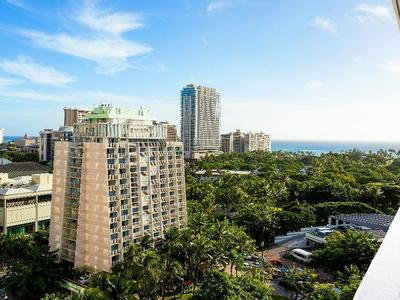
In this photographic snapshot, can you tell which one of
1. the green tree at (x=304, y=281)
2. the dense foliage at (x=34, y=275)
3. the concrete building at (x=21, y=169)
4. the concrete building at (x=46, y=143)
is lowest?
the dense foliage at (x=34, y=275)

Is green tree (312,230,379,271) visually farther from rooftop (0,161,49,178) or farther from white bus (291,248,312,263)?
rooftop (0,161,49,178)

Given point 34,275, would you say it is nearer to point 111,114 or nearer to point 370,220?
point 111,114

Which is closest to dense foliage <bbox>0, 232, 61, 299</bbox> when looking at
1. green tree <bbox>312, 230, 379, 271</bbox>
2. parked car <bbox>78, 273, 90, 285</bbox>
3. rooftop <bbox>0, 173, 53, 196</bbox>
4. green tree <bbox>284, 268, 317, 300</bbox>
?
parked car <bbox>78, 273, 90, 285</bbox>

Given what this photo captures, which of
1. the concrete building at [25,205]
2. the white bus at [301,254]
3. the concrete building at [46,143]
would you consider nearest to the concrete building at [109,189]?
the concrete building at [25,205]

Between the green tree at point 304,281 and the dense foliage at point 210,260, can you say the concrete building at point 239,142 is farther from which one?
the green tree at point 304,281

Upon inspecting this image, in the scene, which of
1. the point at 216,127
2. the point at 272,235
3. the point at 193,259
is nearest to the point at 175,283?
the point at 193,259

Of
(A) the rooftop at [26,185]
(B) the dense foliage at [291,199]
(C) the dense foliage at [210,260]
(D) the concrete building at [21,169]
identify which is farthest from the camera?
(D) the concrete building at [21,169]

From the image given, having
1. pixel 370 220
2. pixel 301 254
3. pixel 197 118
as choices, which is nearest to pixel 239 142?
pixel 197 118
